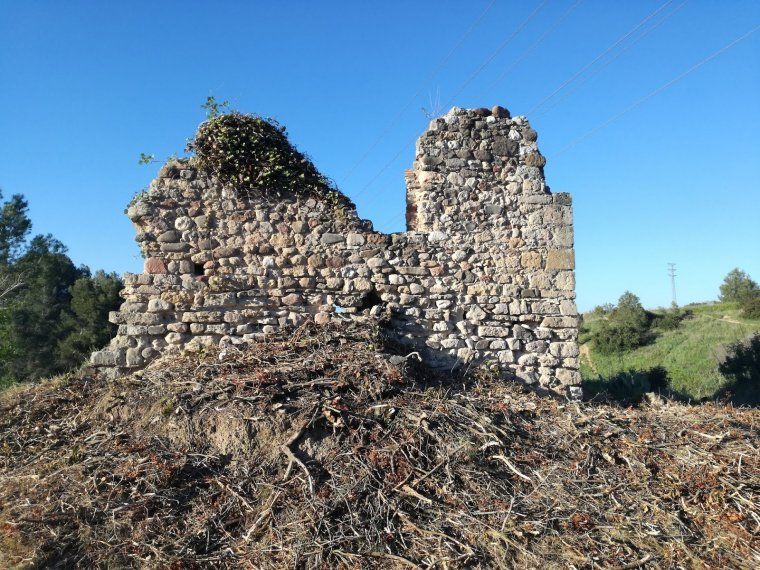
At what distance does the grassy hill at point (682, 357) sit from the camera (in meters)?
11.0

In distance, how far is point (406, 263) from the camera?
21.6 ft

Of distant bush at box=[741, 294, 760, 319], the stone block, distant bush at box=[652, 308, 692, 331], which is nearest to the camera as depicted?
the stone block

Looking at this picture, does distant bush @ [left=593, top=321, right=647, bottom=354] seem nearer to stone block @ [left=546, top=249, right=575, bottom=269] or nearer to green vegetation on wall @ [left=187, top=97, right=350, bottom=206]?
stone block @ [left=546, top=249, right=575, bottom=269]

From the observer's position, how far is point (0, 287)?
17.6 metres

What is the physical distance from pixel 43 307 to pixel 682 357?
2296cm

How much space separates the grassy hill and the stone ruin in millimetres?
3070

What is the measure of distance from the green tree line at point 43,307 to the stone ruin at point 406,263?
43.1 feet

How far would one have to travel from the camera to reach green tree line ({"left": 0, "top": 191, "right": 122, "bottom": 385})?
60.5 feet

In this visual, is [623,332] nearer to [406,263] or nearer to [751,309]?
[751,309]

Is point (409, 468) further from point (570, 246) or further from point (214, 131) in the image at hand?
point (214, 131)

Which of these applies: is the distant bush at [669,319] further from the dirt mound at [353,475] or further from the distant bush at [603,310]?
the dirt mound at [353,475]

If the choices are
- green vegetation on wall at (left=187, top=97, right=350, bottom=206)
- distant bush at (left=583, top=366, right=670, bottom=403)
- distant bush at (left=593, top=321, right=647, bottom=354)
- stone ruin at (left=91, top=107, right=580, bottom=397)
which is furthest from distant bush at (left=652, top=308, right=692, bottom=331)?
green vegetation on wall at (left=187, top=97, right=350, bottom=206)

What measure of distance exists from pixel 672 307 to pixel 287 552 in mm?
28952

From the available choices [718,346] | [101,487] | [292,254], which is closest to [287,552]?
[101,487]
